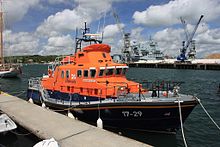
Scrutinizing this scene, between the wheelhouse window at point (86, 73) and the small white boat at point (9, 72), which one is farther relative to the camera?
the small white boat at point (9, 72)

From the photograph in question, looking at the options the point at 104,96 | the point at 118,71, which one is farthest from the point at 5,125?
the point at 118,71

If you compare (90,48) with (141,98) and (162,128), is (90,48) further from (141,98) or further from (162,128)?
(162,128)

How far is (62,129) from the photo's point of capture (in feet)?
26.9

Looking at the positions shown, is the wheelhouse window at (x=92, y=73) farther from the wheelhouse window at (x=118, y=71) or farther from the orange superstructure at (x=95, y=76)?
the wheelhouse window at (x=118, y=71)

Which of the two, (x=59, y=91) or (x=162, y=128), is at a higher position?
(x=59, y=91)

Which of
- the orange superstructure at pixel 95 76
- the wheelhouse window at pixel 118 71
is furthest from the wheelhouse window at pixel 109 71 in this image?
the wheelhouse window at pixel 118 71

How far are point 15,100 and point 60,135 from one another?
7553 millimetres

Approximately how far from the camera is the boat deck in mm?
6914

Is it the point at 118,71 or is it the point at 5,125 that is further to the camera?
the point at 118,71

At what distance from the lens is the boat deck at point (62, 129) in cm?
691

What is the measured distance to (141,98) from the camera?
9.73 metres

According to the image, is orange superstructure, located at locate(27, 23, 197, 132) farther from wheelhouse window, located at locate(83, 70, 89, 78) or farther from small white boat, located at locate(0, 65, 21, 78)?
small white boat, located at locate(0, 65, 21, 78)

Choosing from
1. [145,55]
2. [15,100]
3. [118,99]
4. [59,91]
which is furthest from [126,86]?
[145,55]

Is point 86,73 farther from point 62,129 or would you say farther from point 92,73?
point 62,129
